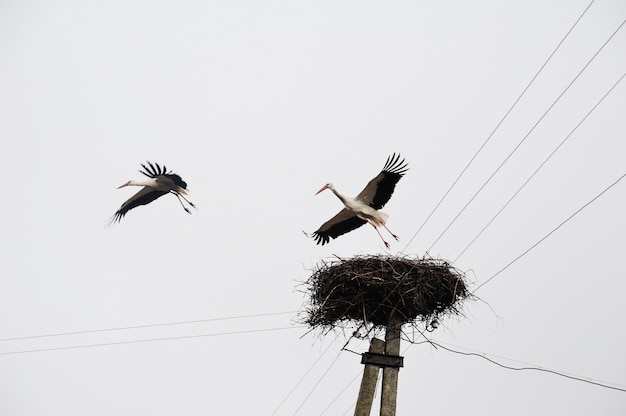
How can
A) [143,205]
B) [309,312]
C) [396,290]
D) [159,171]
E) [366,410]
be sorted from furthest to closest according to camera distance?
[143,205] → [159,171] → [309,312] → [396,290] → [366,410]

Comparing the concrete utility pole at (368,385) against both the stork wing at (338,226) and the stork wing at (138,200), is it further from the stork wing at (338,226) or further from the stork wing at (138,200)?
the stork wing at (138,200)

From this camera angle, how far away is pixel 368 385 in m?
6.04

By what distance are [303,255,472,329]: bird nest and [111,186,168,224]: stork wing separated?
3306mm

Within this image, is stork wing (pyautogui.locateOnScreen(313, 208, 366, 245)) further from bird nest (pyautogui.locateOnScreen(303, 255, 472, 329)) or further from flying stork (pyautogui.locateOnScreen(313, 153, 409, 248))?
bird nest (pyautogui.locateOnScreen(303, 255, 472, 329))

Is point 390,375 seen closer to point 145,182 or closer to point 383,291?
point 383,291

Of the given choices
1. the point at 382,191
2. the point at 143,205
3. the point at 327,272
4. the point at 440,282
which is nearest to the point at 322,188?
the point at 382,191

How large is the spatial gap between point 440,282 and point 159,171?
144 inches

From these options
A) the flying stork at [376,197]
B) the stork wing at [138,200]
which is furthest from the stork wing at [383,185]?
the stork wing at [138,200]

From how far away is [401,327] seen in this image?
250 inches

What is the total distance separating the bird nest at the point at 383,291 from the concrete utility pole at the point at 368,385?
292mm

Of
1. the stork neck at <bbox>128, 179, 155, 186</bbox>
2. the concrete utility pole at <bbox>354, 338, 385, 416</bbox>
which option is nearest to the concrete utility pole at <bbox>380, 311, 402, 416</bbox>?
the concrete utility pole at <bbox>354, 338, 385, 416</bbox>

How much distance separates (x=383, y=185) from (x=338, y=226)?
3.16 ft

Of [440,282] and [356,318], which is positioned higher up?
[440,282]

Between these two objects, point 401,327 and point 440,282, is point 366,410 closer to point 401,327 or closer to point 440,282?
point 401,327
